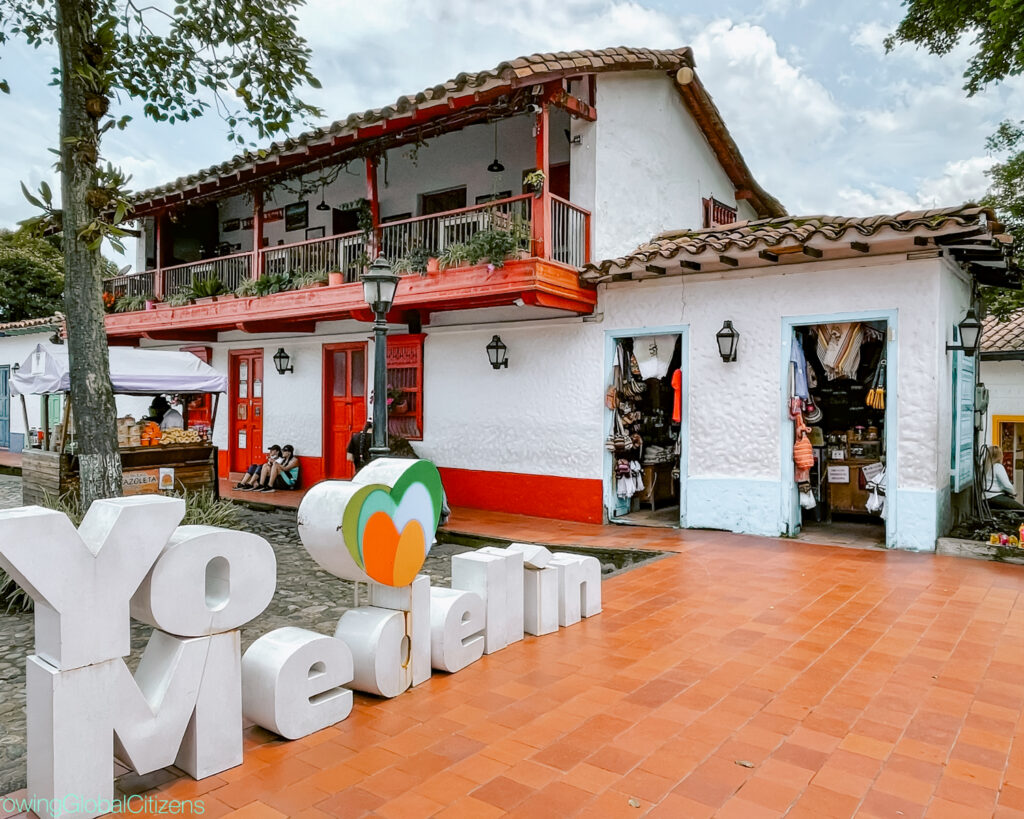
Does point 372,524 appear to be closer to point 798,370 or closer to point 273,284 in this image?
point 798,370

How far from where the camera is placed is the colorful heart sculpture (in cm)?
353

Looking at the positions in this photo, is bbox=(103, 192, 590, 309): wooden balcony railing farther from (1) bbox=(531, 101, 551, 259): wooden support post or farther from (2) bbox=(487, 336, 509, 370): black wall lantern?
(2) bbox=(487, 336, 509, 370): black wall lantern

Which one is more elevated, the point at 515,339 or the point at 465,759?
the point at 515,339

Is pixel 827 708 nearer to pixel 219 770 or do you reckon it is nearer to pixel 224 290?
pixel 219 770

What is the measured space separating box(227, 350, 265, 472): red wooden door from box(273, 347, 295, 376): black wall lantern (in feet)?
3.06

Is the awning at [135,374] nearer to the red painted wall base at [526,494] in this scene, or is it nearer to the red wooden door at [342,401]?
the red wooden door at [342,401]

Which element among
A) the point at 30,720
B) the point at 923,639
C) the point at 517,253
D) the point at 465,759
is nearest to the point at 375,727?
the point at 465,759

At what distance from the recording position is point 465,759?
3.09 meters

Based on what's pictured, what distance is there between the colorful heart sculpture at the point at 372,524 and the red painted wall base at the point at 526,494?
5.91 m

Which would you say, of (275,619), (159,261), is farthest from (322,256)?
(275,619)

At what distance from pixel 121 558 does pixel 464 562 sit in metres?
2.20

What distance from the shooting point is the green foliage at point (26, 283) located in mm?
24531

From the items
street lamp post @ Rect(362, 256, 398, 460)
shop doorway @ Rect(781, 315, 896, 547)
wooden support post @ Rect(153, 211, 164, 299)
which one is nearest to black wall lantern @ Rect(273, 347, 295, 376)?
wooden support post @ Rect(153, 211, 164, 299)

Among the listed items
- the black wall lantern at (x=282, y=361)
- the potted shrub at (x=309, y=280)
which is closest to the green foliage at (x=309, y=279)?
the potted shrub at (x=309, y=280)
